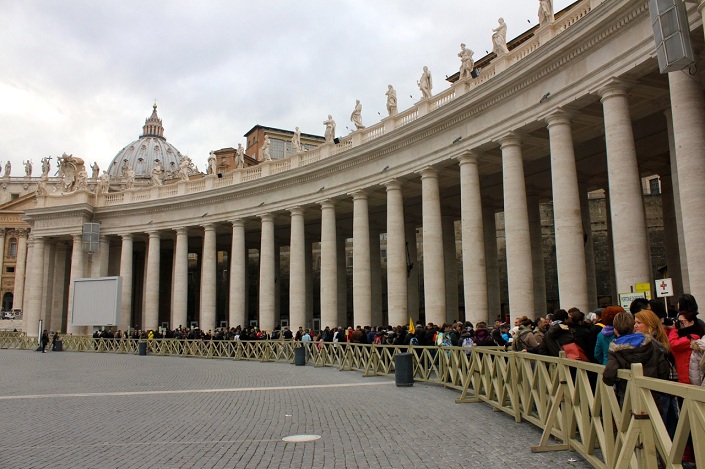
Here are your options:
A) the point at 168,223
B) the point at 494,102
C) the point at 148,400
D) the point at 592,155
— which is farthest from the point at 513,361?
the point at 168,223

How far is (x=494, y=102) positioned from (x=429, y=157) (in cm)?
519

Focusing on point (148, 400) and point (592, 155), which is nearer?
point (148, 400)

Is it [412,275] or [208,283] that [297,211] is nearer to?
[412,275]

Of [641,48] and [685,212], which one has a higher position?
[641,48]

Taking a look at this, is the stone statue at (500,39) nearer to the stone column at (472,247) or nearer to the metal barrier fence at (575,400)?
the stone column at (472,247)

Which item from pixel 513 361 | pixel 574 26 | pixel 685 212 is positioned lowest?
pixel 513 361

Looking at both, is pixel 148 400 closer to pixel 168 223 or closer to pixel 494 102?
pixel 494 102

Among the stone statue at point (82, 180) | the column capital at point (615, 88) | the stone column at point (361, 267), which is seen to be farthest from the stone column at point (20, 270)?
the column capital at point (615, 88)

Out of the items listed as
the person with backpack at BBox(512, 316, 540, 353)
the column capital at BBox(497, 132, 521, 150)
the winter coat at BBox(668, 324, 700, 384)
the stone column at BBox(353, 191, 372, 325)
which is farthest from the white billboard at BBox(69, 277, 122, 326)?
the winter coat at BBox(668, 324, 700, 384)

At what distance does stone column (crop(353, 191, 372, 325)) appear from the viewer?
34.0 m

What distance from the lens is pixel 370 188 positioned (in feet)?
114

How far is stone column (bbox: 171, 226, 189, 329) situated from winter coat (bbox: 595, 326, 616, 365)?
39.9m

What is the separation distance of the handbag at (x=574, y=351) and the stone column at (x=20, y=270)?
10415 cm

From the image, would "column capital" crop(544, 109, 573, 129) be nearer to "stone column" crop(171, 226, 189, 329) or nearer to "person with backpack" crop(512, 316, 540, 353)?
"person with backpack" crop(512, 316, 540, 353)
